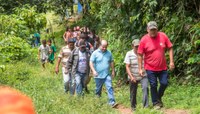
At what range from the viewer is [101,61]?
9.21 meters

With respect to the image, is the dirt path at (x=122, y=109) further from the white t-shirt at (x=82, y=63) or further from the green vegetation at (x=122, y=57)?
the white t-shirt at (x=82, y=63)

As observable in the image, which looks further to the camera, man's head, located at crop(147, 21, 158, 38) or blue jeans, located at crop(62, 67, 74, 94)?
blue jeans, located at crop(62, 67, 74, 94)

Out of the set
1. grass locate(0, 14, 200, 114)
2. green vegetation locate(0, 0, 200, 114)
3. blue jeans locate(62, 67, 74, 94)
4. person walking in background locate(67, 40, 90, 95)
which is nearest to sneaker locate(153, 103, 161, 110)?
grass locate(0, 14, 200, 114)

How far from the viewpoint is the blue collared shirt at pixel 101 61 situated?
9172 mm

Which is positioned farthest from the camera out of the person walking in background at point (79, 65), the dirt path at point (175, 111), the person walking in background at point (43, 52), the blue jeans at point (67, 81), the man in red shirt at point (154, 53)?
the person walking in background at point (43, 52)

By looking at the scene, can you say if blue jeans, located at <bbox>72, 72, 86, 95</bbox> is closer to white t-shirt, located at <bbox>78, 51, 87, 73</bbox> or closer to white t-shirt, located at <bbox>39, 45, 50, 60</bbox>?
white t-shirt, located at <bbox>78, 51, 87, 73</bbox>

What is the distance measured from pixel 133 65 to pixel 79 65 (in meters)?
1.77

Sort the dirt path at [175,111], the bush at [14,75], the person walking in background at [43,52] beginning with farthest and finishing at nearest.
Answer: the person walking in background at [43,52] < the bush at [14,75] < the dirt path at [175,111]

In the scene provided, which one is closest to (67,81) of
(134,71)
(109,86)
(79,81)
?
(79,81)

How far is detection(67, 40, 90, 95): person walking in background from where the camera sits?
31.9ft

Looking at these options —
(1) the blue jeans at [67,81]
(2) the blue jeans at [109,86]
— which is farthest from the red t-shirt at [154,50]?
(1) the blue jeans at [67,81]

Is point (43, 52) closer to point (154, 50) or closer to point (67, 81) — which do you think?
point (67, 81)

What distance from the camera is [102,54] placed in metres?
9.19

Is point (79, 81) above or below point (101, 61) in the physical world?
below
